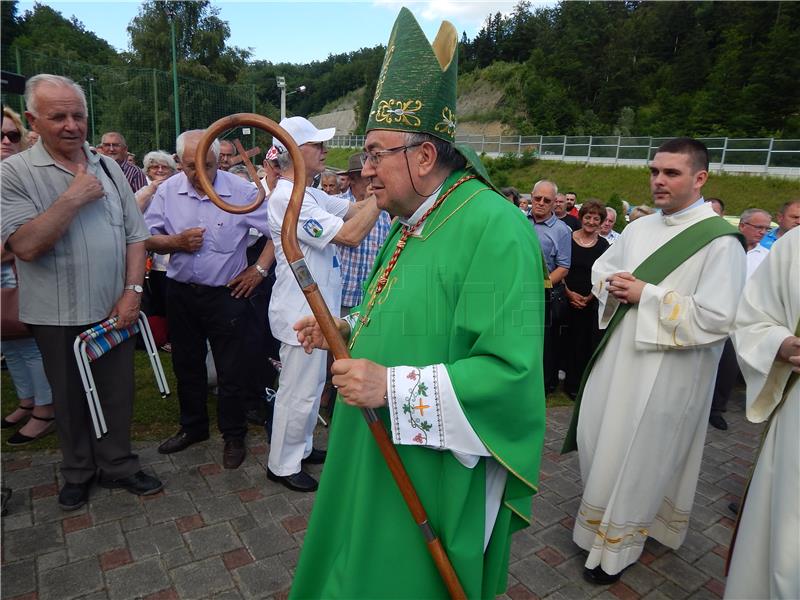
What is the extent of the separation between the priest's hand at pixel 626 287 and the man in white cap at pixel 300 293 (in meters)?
1.55

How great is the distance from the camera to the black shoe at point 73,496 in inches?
128

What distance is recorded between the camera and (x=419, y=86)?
1.85 metres

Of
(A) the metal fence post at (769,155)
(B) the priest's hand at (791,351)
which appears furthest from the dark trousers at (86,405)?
(A) the metal fence post at (769,155)

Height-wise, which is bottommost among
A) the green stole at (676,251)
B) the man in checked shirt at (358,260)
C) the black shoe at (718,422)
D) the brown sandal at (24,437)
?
the black shoe at (718,422)

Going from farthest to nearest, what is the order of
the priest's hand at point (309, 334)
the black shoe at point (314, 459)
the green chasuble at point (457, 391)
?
the black shoe at point (314, 459) → the priest's hand at point (309, 334) → the green chasuble at point (457, 391)

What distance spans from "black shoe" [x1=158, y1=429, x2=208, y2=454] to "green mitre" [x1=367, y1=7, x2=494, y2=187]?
10.5 feet

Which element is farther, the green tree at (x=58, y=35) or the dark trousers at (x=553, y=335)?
the green tree at (x=58, y=35)

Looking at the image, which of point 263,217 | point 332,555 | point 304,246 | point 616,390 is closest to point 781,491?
point 616,390

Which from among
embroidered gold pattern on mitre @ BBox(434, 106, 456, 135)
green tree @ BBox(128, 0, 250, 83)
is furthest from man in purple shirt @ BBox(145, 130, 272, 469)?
green tree @ BBox(128, 0, 250, 83)

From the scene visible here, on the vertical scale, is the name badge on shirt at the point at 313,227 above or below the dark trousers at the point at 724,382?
above

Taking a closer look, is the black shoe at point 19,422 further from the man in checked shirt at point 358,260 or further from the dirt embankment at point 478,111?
the dirt embankment at point 478,111

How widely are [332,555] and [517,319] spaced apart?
1.23 meters

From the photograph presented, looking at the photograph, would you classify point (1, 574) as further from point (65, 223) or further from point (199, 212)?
point (199, 212)

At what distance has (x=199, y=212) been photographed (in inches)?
150
